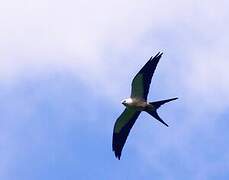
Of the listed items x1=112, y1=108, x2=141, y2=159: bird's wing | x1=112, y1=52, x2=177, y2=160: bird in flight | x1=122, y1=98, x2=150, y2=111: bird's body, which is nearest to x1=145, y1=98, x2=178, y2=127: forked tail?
x1=112, y1=52, x2=177, y2=160: bird in flight

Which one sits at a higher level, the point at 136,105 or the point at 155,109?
the point at 136,105

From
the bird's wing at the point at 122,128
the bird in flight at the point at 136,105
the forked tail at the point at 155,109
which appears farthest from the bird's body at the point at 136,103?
the bird's wing at the point at 122,128

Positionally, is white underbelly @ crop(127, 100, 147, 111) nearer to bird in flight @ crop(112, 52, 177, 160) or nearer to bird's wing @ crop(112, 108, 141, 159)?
bird in flight @ crop(112, 52, 177, 160)

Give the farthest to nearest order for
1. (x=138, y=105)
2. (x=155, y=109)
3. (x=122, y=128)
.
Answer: (x=122, y=128)
(x=138, y=105)
(x=155, y=109)

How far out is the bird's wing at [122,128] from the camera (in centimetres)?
4275

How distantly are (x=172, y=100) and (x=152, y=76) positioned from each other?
2.90 metres

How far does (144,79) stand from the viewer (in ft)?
134

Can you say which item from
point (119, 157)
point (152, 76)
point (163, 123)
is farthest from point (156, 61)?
point (119, 157)

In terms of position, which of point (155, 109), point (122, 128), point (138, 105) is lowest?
point (155, 109)

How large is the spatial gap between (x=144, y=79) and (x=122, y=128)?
3798 mm

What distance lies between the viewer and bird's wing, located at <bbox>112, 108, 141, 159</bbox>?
4275 cm

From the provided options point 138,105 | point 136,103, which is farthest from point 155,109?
point 136,103

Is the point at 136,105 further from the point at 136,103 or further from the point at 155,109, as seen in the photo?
the point at 155,109

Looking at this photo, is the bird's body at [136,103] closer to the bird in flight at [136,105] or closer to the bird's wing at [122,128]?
the bird in flight at [136,105]
